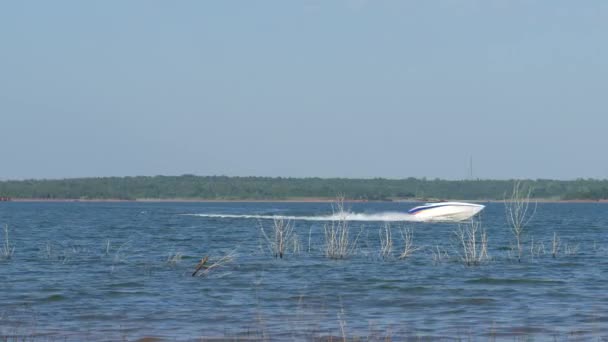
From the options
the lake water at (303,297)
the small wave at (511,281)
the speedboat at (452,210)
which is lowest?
the lake water at (303,297)

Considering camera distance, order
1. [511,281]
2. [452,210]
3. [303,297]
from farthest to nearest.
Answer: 1. [452,210]
2. [511,281]
3. [303,297]

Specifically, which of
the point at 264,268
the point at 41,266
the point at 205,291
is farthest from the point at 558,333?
the point at 41,266

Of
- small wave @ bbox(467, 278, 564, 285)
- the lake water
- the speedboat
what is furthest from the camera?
the speedboat

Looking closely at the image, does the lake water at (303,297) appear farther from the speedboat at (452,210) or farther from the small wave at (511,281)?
the speedboat at (452,210)

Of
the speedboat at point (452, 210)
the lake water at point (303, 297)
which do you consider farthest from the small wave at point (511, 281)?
the speedboat at point (452, 210)

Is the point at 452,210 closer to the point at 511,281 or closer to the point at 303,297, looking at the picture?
the point at 511,281

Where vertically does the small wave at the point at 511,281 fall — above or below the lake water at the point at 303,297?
above

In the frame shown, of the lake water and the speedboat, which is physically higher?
the speedboat

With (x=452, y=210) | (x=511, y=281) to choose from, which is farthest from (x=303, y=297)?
(x=452, y=210)

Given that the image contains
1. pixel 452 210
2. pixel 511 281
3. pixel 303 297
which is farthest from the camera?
pixel 452 210

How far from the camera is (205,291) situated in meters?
25.1

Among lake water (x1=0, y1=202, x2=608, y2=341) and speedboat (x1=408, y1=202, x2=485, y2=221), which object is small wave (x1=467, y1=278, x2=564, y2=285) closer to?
lake water (x1=0, y1=202, x2=608, y2=341)

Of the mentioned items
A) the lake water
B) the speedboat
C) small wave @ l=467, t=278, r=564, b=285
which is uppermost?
the speedboat

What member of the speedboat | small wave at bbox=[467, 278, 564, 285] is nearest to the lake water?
small wave at bbox=[467, 278, 564, 285]
